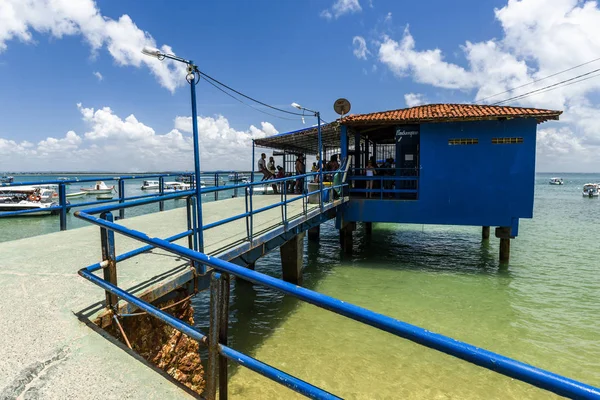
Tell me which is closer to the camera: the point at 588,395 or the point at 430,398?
the point at 588,395

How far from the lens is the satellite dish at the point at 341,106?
13.2 meters

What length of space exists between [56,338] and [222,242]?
3.61 meters

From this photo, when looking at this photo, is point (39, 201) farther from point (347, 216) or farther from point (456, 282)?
point (456, 282)

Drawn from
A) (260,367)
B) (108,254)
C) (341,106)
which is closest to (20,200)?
(341,106)

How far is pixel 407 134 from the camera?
13773 mm

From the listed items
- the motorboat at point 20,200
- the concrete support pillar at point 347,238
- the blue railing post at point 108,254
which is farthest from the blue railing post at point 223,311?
the motorboat at point 20,200

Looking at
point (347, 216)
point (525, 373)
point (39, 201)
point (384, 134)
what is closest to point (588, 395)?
point (525, 373)

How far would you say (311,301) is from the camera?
183 cm

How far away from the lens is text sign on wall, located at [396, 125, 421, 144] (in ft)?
44.9

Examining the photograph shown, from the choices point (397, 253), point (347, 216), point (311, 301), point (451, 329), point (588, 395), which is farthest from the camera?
point (397, 253)

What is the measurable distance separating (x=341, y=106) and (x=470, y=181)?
5069 mm

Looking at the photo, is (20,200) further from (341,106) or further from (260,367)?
(260,367)

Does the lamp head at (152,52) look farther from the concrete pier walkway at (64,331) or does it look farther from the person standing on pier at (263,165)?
the person standing on pier at (263,165)

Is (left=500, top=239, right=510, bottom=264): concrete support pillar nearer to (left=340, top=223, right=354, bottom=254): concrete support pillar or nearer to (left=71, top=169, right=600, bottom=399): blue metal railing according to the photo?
(left=340, top=223, right=354, bottom=254): concrete support pillar
